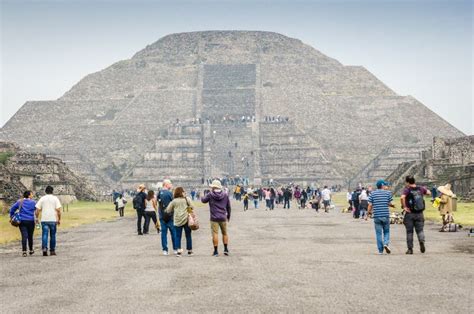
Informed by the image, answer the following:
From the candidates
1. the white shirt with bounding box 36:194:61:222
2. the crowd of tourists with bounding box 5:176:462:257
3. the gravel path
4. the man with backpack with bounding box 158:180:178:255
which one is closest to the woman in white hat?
the gravel path

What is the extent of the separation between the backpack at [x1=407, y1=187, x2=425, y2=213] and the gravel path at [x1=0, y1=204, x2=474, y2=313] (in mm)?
1098

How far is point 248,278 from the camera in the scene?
17.1 m

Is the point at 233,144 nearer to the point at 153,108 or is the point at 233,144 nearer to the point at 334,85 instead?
the point at 153,108

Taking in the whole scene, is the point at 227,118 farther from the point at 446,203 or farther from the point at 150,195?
the point at 446,203

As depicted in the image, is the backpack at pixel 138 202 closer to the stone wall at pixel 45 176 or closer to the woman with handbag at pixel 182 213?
the woman with handbag at pixel 182 213

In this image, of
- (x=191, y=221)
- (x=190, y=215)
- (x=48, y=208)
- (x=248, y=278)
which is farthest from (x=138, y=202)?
(x=248, y=278)

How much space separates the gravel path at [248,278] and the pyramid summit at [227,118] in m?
70.0

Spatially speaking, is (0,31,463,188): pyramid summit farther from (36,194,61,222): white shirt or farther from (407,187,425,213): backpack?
(407,187,425,213): backpack

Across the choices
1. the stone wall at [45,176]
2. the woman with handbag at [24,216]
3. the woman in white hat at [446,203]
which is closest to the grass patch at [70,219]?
the stone wall at [45,176]

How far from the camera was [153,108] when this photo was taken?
124m

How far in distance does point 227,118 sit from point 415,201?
90923 mm

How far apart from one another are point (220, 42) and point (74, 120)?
38.0m

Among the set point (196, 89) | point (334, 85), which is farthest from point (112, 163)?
point (334, 85)

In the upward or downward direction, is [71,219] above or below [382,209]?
below
